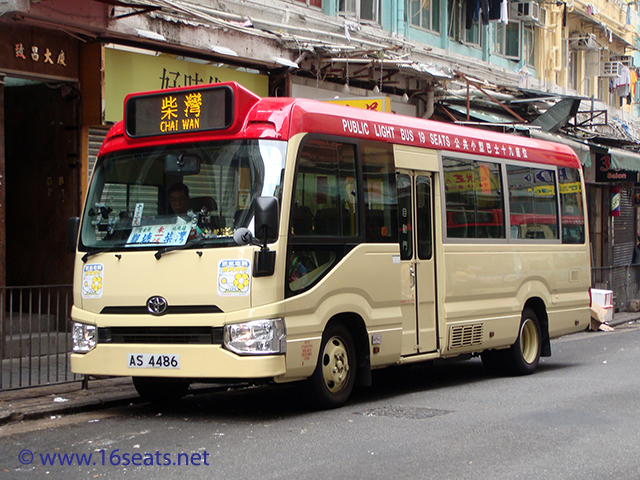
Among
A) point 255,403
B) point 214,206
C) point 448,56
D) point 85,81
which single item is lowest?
point 255,403

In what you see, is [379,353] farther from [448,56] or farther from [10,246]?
[448,56]

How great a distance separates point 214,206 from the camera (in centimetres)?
754

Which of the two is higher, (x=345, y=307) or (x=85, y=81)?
(x=85, y=81)

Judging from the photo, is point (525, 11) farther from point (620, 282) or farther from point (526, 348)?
point (526, 348)

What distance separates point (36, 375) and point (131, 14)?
5220 mm

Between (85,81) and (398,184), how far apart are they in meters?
5.58

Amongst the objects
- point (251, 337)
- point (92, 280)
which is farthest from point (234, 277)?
point (92, 280)

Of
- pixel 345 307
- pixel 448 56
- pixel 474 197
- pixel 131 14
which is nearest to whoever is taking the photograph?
pixel 345 307

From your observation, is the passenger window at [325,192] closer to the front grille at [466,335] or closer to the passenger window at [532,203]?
the front grille at [466,335]

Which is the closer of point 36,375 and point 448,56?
point 36,375

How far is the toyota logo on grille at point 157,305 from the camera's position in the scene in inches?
298

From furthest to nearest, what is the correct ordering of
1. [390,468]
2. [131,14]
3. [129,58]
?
[129,58]
[131,14]
[390,468]

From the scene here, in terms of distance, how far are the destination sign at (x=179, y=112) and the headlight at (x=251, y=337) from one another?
1.74 m

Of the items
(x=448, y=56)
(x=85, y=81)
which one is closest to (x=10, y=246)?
(x=85, y=81)
